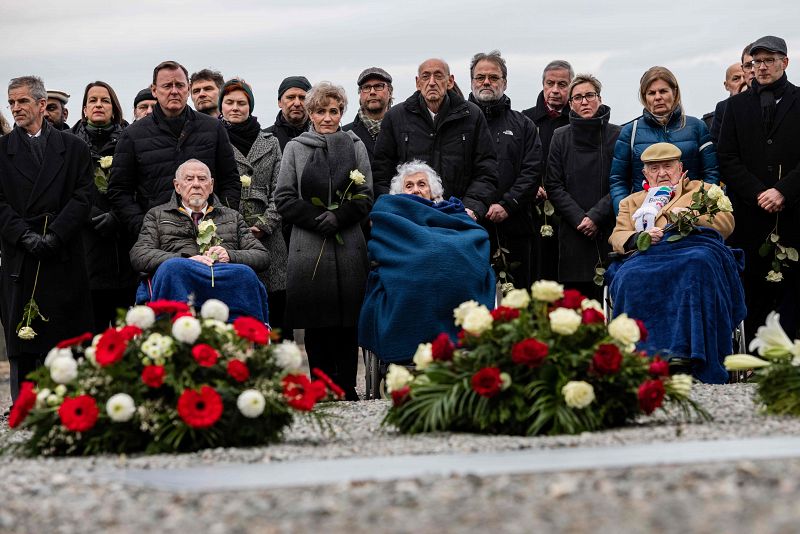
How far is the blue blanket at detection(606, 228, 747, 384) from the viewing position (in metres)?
8.99

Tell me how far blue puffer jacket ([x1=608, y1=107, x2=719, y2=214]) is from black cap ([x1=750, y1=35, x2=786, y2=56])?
0.73m

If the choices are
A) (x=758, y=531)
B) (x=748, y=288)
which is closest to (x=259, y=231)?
(x=748, y=288)

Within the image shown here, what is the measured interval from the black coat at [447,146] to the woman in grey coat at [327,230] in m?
0.30

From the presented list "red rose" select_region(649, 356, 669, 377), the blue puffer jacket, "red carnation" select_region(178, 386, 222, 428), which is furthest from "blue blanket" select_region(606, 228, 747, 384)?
"red carnation" select_region(178, 386, 222, 428)

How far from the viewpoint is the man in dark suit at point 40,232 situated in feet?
31.5

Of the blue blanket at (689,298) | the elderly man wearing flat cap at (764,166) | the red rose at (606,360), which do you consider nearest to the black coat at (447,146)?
the blue blanket at (689,298)

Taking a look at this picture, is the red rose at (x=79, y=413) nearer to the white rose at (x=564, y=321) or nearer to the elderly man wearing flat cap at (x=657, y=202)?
the white rose at (x=564, y=321)

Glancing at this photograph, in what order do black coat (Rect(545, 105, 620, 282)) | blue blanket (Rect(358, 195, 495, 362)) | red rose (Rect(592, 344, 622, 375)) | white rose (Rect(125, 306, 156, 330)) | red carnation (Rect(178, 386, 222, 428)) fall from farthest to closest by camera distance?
black coat (Rect(545, 105, 620, 282)) < blue blanket (Rect(358, 195, 495, 362)) < white rose (Rect(125, 306, 156, 330)) < red rose (Rect(592, 344, 622, 375)) < red carnation (Rect(178, 386, 222, 428))

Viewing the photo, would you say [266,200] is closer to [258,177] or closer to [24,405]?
[258,177]

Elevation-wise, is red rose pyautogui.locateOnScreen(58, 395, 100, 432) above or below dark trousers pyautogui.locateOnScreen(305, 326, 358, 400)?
above

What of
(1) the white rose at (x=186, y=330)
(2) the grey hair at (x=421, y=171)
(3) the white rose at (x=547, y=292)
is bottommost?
(1) the white rose at (x=186, y=330)

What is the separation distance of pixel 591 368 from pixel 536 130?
14.5 ft

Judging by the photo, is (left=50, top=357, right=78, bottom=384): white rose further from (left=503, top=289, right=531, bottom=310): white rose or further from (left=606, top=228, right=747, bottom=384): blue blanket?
(left=606, top=228, right=747, bottom=384): blue blanket

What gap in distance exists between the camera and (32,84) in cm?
969
